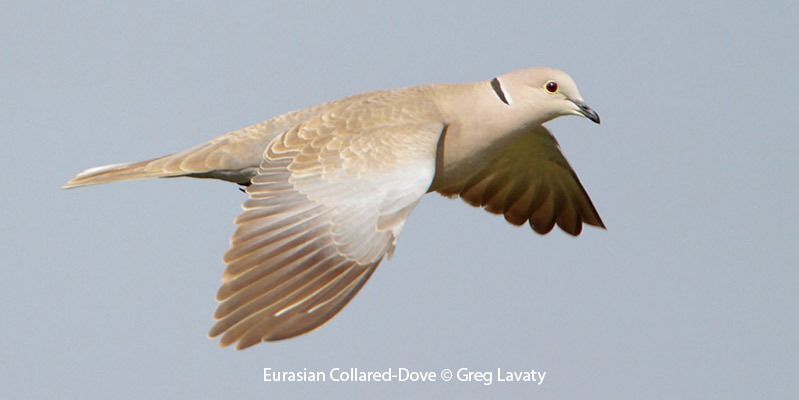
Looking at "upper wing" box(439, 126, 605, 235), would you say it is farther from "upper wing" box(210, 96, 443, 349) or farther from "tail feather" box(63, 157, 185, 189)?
"tail feather" box(63, 157, 185, 189)

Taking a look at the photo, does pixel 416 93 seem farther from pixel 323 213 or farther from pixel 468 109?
pixel 323 213

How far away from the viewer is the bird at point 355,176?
784 cm

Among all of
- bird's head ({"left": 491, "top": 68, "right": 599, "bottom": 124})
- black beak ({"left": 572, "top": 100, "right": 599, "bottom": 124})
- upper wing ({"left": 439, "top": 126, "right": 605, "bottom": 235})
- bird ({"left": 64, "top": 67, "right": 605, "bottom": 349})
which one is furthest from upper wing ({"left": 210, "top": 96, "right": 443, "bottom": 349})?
upper wing ({"left": 439, "top": 126, "right": 605, "bottom": 235})

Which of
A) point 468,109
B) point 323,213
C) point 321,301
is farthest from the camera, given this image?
point 468,109

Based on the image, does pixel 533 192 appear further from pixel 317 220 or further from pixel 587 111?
pixel 317 220

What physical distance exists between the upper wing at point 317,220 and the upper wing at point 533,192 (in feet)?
5.76

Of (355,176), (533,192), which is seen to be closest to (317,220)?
(355,176)

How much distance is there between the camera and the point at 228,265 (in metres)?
7.89

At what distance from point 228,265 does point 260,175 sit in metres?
1.05

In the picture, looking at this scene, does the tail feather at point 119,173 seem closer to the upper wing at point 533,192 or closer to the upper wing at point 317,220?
the upper wing at point 317,220

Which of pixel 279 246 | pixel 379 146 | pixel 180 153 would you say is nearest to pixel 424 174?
pixel 379 146

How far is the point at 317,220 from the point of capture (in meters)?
8.34

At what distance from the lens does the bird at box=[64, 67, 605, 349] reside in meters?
7.84

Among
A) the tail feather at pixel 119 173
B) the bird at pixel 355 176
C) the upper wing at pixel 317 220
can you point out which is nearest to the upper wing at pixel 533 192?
the bird at pixel 355 176
